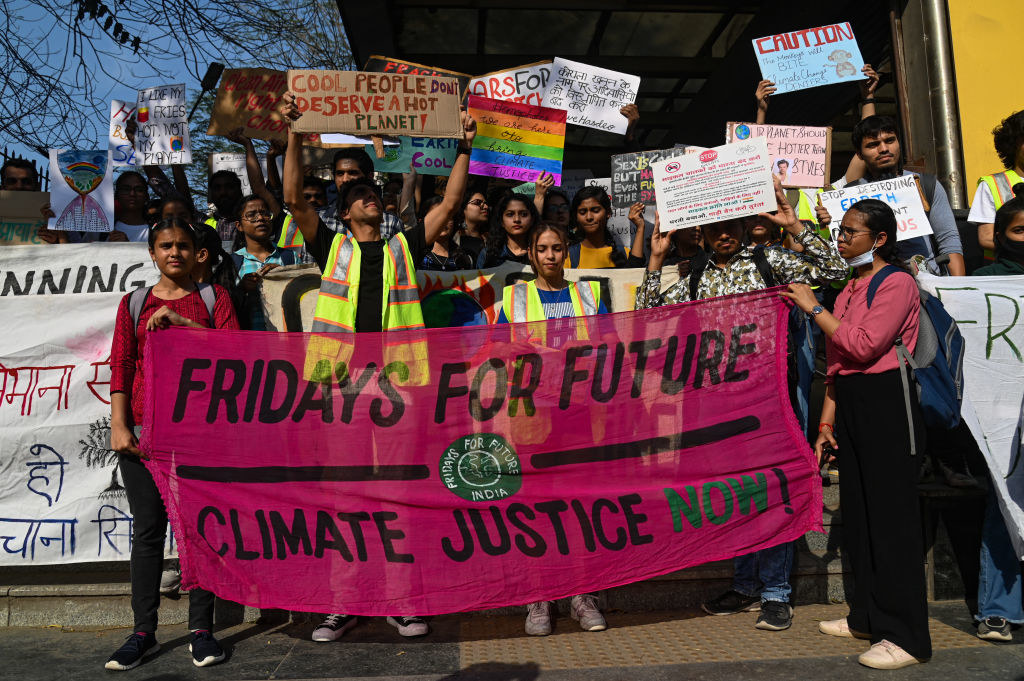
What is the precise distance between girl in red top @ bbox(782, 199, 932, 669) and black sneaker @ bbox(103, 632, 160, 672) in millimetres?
3005

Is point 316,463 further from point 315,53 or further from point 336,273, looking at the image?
point 315,53

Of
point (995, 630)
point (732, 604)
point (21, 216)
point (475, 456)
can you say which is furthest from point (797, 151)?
point (21, 216)

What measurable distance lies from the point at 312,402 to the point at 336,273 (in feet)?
2.10

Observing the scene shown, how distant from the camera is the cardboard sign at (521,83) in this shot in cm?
668

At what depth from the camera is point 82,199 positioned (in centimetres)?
→ 580

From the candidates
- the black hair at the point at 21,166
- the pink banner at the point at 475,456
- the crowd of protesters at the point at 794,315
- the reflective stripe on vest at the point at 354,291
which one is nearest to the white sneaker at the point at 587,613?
the crowd of protesters at the point at 794,315

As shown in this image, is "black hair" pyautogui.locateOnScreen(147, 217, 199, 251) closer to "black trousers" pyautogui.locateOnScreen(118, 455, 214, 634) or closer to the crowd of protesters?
the crowd of protesters

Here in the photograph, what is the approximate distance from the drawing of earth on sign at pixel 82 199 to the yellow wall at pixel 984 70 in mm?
6661

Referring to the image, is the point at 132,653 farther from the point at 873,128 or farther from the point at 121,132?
the point at 873,128

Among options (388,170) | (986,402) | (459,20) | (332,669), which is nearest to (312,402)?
(332,669)

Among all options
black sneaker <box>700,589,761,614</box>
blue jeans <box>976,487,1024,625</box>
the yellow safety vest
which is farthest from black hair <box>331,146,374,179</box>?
blue jeans <box>976,487,1024,625</box>

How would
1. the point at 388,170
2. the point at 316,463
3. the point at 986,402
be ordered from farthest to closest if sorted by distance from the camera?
the point at 388,170, the point at 986,402, the point at 316,463

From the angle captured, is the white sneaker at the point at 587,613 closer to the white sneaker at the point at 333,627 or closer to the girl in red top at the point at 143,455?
the white sneaker at the point at 333,627

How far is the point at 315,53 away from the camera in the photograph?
15.5 meters
